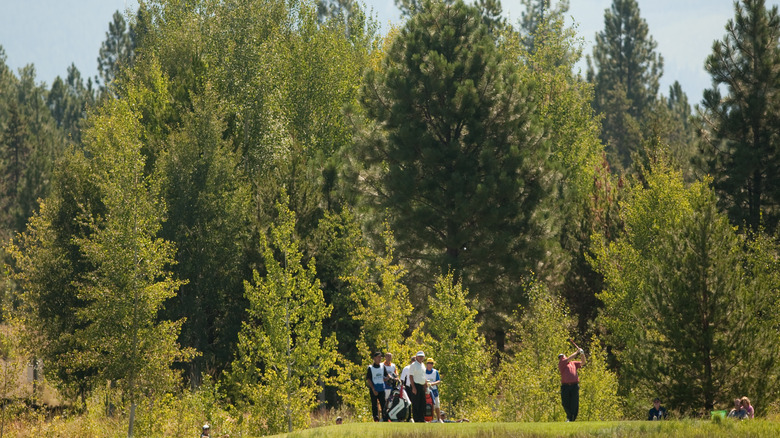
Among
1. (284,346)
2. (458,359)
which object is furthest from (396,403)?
(284,346)

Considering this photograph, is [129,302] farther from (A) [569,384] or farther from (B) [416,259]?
(A) [569,384]

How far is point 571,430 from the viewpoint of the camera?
63.1 ft

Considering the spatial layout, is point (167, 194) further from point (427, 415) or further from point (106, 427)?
point (427, 415)

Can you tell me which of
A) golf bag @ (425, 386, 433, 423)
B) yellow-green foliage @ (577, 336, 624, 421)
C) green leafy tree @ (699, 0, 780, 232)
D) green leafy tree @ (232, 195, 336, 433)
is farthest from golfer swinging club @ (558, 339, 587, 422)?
green leafy tree @ (699, 0, 780, 232)

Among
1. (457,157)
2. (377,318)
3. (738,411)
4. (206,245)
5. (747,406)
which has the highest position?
(457,157)

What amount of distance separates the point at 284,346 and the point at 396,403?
36.5 feet

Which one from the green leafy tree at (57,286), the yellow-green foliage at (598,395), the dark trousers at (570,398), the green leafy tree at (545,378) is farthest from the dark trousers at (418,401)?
the green leafy tree at (57,286)

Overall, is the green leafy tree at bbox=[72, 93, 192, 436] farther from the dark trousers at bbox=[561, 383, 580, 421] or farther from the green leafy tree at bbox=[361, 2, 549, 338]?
the dark trousers at bbox=[561, 383, 580, 421]

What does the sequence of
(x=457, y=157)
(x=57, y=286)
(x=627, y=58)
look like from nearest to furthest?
1. (x=457, y=157)
2. (x=57, y=286)
3. (x=627, y=58)

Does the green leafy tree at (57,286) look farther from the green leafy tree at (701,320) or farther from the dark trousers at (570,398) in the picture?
the green leafy tree at (701,320)

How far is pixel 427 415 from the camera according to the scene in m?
21.2

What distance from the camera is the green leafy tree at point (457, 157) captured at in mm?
33438

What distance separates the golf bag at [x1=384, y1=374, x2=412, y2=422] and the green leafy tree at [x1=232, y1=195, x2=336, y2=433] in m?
9.88

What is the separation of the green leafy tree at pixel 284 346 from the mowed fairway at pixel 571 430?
9.94m
